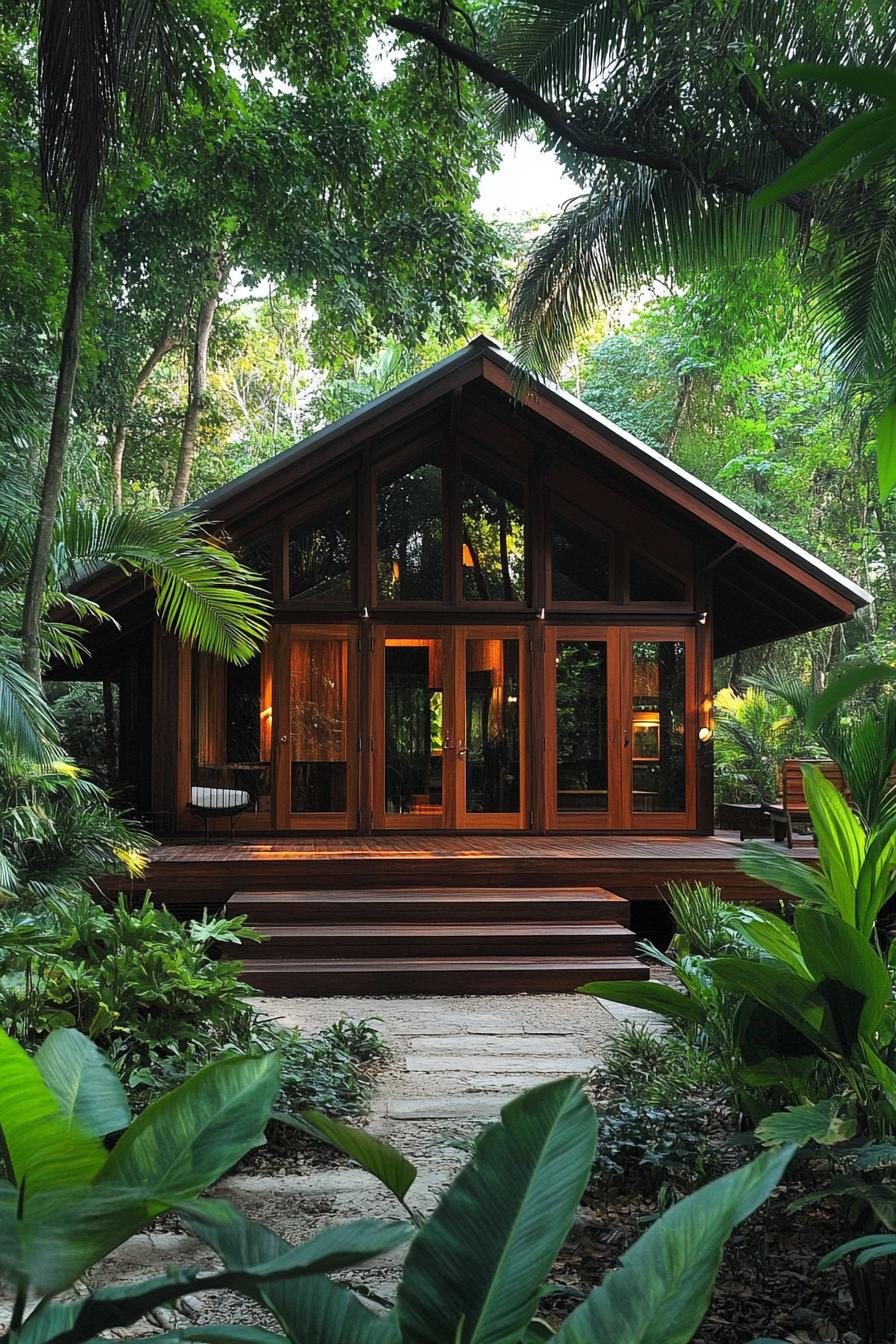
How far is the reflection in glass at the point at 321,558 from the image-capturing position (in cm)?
1105

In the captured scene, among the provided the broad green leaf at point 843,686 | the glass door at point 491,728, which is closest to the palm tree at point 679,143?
the glass door at point 491,728

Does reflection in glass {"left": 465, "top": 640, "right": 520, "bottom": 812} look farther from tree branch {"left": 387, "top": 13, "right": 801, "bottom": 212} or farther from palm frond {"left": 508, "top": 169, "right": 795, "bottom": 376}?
tree branch {"left": 387, "top": 13, "right": 801, "bottom": 212}

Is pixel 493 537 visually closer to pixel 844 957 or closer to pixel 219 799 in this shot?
pixel 219 799

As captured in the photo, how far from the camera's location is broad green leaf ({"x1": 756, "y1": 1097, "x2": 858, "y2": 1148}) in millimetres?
2162

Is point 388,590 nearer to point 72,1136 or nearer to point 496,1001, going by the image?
point 496,1001

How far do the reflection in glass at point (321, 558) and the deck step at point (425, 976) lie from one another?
15.4 ft

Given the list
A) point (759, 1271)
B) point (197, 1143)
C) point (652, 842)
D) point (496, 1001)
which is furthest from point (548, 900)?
point (197, 1143)

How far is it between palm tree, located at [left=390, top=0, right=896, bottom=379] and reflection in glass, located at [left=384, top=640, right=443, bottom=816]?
3.10 m

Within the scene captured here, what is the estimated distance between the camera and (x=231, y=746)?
10922 millimetres

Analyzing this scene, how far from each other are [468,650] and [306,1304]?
10.2 meters

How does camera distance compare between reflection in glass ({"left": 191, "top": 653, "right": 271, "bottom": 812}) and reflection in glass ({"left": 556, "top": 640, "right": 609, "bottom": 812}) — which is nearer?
reflection in glass ({"left": 191, "top": 653, "right": 271, "bottom": 812})

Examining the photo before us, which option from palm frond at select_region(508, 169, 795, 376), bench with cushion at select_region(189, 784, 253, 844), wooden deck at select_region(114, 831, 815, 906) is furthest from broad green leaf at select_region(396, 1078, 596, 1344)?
bench with cushion at select_region(189, 784, 253, 844)

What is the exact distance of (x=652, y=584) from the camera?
37.0 feet

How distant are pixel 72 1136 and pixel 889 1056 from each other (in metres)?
2.30
